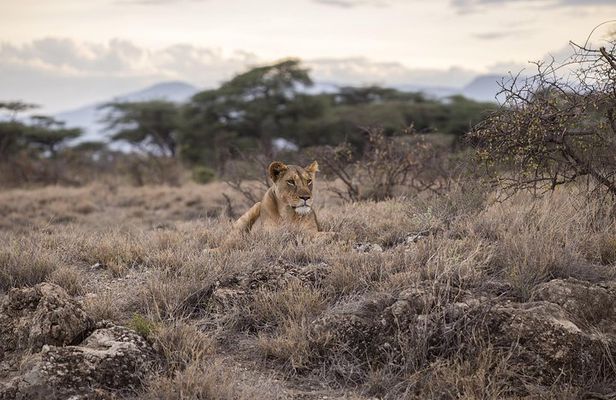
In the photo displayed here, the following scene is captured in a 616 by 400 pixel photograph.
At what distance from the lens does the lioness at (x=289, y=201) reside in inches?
269

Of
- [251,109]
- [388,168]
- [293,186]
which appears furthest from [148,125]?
[293,186]

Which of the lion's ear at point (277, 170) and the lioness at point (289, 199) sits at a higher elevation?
the lion's ear at point (277, 170)

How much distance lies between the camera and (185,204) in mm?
19953

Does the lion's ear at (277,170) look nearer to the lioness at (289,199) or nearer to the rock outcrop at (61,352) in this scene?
the lioness at (289,199)

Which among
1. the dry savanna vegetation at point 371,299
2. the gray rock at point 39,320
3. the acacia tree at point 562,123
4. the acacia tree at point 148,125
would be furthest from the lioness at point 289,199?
the acacia tree at point 148,125

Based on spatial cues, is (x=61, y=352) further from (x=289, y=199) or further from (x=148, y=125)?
(x=148, y=125)

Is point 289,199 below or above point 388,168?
above

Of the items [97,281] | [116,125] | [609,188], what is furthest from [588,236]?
[116,125]

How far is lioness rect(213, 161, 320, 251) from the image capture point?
6.84 m

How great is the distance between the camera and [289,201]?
6906mm

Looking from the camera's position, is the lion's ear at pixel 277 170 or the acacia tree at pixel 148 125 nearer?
the lion's ear at pixel 277 170

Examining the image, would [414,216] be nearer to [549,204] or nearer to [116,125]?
[549,204]

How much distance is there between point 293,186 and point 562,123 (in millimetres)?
2652

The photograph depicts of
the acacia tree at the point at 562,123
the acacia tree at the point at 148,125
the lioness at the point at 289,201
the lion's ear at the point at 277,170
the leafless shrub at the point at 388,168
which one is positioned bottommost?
the acacia tree at the point at 148,125
